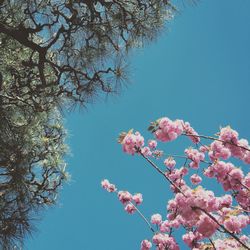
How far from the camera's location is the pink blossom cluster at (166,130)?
2.91 meters

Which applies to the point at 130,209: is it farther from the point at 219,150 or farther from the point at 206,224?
the point at 206,224

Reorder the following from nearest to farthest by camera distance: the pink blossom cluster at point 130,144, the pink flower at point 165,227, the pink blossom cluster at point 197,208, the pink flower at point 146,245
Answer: the pink blossom cluster at point 197,208 < the pink blossom cluster at point 130,144 < the pink flower at point 146,245 < the pink flower at point 165,227

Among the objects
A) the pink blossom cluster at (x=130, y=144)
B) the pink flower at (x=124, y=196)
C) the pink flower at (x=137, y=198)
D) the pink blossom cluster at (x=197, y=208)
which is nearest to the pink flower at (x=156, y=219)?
the pink flower at (x=137, y=198)

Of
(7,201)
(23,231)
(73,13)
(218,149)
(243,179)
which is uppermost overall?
(73,13)

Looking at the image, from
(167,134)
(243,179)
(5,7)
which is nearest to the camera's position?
(167,134)

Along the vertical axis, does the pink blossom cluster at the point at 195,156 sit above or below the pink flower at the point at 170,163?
below

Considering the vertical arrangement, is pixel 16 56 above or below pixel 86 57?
above

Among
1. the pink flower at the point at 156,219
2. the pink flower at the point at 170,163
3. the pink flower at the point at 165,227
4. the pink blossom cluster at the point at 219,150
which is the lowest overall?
the pink blossom cluster at the point at 219,150

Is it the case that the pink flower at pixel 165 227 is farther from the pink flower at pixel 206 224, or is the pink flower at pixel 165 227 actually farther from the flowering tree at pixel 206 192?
the pink flower at pixel 206 224

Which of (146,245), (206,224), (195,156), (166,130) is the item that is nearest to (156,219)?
(146,245)

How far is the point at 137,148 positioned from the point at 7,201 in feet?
7.83

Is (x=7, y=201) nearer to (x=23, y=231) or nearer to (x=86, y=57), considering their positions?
(x=23, y=231)

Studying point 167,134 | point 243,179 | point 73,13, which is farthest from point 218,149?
point 73,13

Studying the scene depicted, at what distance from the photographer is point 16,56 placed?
537 cm
